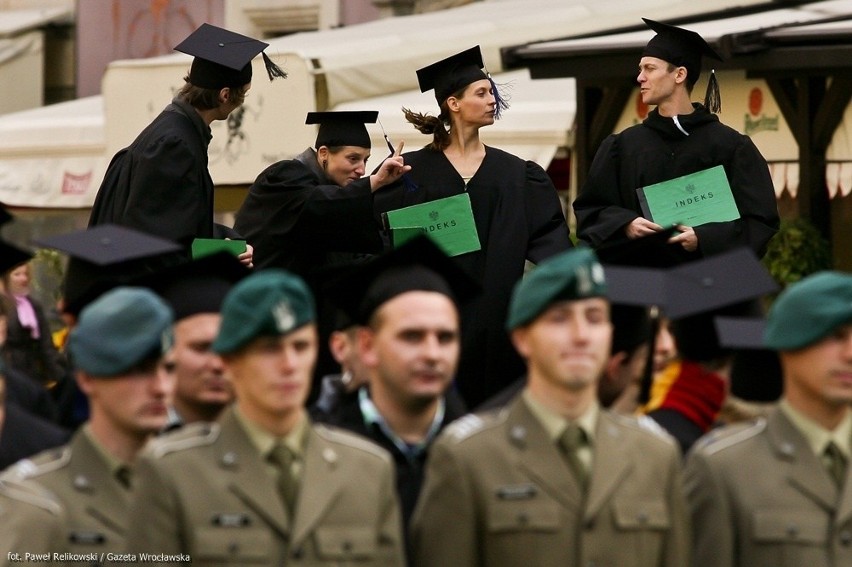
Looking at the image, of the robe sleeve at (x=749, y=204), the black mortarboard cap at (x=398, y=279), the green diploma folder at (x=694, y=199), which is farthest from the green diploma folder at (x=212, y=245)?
the black mortarboard cap at (x=398, y=279)

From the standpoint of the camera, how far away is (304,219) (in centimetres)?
1027

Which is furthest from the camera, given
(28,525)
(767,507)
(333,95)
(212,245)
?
(333,95)

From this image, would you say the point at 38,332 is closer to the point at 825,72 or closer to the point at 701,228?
the point at 701,228

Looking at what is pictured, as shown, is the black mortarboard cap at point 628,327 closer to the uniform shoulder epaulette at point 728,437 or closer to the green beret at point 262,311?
the uniform shoulder epaulette at point 728,437

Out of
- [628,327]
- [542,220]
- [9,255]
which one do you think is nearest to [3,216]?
[9,255]


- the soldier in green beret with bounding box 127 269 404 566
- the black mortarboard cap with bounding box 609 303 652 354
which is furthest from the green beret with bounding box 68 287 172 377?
the black mortarboard cap with bounding box 609 303 652 354

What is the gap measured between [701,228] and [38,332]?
320 centimetres

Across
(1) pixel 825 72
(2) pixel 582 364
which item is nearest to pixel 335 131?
(1) pixel 825 72

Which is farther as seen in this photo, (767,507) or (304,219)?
(304,219)

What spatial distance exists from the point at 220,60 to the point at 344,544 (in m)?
4.40

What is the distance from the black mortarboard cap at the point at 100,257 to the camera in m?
7.86

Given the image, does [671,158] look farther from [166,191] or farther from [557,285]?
[557,285]

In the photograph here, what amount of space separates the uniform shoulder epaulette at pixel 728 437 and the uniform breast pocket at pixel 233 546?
1.20 meters

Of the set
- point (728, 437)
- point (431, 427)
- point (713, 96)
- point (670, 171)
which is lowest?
point (431, 427)
